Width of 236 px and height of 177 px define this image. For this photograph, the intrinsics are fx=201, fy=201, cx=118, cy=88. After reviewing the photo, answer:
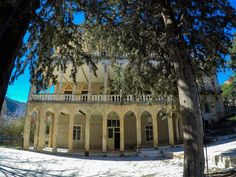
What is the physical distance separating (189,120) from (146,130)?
16489 millimetres

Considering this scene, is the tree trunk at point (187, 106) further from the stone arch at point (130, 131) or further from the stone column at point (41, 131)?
the stone arch at point (130, 131)

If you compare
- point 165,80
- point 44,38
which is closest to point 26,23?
point 44,38

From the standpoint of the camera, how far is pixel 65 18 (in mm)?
5227

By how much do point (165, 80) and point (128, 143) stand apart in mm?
14010

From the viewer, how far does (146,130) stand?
21734 millimetres

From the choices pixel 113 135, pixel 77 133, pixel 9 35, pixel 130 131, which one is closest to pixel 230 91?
pixel 130 131

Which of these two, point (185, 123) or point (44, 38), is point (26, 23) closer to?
point (44, 38)

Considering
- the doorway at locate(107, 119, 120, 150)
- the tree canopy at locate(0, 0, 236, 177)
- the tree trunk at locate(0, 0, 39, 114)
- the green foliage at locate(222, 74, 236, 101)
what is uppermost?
the green foliage at locate(222, 74, 236, 101)

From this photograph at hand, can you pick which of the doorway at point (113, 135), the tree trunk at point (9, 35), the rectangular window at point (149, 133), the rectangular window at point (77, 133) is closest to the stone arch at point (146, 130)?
the rectangular window at point (149, 133)

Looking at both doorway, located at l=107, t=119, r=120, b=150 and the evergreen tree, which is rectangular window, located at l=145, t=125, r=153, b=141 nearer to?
doorway, located at l=107, t=119, r=120, b=150

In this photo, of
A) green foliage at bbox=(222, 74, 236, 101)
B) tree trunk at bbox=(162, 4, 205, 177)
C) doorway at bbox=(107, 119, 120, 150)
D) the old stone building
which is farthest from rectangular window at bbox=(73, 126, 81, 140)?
green foliage at bbox=(222, 74, 236, 101)

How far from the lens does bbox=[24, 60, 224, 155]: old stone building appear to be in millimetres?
18031

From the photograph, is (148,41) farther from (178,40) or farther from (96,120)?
(96,120)

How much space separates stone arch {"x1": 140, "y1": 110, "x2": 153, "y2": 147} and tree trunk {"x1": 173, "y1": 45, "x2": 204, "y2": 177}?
1517 centimetres
